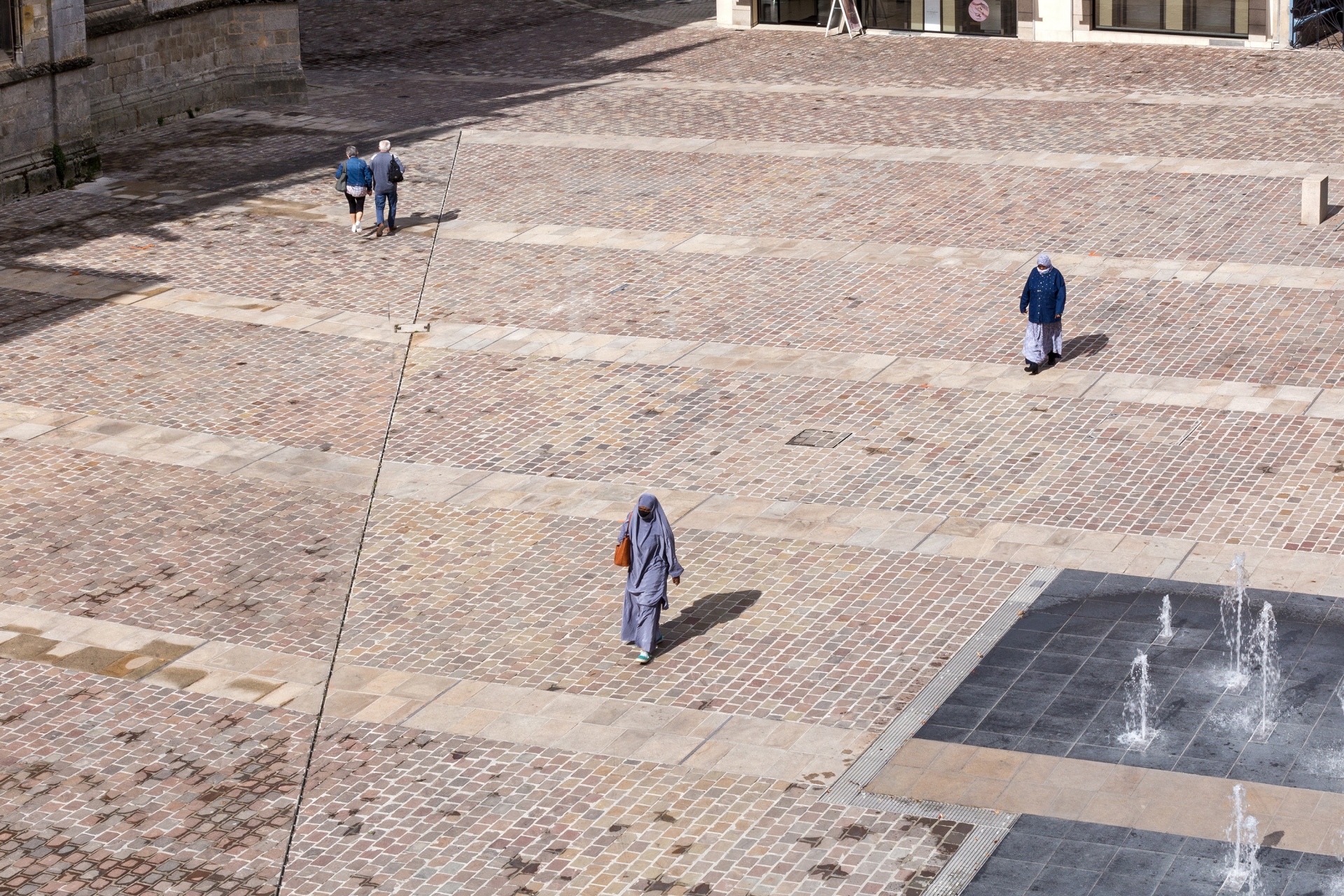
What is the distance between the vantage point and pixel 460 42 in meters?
45.3

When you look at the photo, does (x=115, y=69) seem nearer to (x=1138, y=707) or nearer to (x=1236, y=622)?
(x=1236, y=622)

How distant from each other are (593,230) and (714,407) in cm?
778

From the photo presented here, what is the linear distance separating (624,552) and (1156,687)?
14.4ft

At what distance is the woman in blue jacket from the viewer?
21359 mm

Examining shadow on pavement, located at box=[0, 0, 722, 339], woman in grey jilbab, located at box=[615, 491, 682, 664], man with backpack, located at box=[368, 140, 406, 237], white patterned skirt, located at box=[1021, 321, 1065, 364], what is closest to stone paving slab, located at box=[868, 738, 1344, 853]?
woman in grey jilbab, located at box=[615, 491, 682, 664]

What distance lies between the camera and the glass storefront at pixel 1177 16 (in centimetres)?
4016

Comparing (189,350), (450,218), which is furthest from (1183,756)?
(450,218)

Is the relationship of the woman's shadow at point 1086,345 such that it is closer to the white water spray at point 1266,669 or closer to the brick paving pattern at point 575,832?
the white water spray at point 1266,669

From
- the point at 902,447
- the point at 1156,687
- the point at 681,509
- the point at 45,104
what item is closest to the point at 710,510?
the point at 681,509

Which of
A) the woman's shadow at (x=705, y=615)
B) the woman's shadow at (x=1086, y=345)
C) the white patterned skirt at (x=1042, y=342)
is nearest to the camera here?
the woman's shadow at (x=705, y=615)

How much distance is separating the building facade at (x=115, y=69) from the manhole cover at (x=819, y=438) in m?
17.2

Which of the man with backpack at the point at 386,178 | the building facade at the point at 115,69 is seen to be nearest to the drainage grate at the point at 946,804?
the man with backpack at the point at 386,178

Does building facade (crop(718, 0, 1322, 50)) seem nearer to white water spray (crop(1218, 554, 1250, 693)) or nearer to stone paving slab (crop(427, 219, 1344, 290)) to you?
stone paving slab (crop(427, 219, 1344, 290))

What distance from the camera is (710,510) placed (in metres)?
18.4
